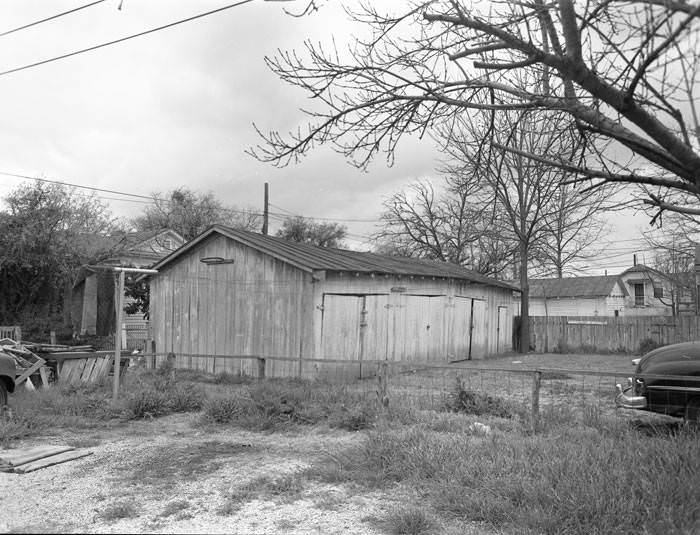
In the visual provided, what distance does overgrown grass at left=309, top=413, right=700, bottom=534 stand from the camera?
14.6 feet

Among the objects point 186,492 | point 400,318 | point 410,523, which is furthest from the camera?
point 400,318

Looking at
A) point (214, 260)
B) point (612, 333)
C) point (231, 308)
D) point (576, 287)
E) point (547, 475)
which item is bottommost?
point (547, 475)

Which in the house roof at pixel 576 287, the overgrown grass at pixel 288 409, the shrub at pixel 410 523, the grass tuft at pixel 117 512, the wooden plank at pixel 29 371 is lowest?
the grass tuft at pixel 117 512

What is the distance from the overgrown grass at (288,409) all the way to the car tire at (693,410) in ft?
12.7

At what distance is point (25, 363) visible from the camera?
39.4ft

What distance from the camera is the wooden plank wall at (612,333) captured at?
24.4 meters

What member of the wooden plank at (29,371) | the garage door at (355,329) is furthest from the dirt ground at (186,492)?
the garage door at (355,329)

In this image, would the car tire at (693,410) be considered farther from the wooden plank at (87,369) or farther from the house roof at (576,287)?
the house roof at (576,287)

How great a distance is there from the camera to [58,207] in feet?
84.4

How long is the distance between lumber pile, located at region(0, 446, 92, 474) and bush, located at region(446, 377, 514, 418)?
503 cm

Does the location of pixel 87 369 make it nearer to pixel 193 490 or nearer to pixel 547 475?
pixel 193 490

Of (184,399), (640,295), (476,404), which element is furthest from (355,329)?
(640,295)

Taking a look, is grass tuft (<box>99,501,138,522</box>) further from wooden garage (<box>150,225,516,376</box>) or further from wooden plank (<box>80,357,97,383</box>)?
wooden garage (<box>150,225,516,376</box>)

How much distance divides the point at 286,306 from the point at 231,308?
1.94 meters
